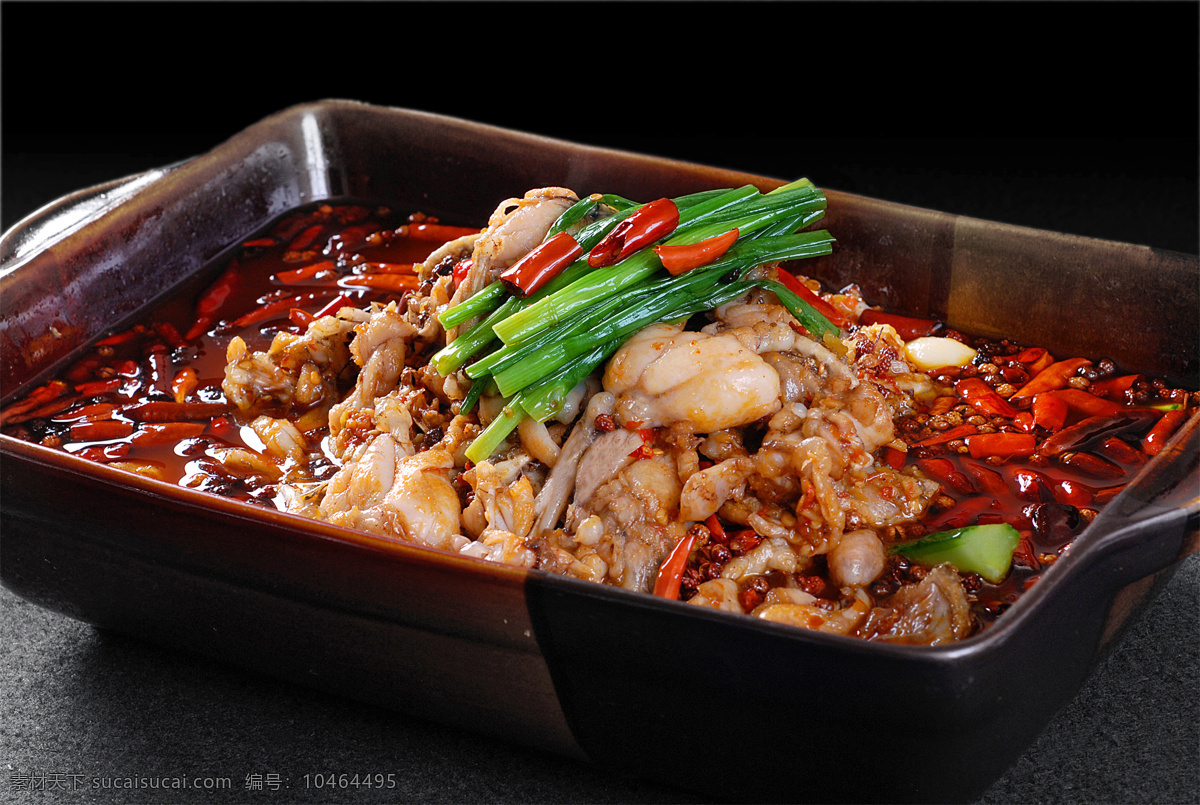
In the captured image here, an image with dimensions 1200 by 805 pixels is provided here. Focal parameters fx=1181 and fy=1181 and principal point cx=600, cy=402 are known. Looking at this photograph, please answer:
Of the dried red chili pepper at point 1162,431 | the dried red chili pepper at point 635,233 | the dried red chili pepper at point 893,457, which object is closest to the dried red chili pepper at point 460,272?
the dried red chili pepper at point 635,233

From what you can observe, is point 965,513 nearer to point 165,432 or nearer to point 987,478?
point 987,478

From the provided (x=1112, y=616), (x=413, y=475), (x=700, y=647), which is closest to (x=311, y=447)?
(x=413, y=475)

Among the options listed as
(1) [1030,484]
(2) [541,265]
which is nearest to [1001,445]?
(1) [1030,484]

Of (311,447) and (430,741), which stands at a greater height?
(311,447)

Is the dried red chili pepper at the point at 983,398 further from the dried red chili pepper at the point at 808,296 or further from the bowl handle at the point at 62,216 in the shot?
the bowl handle at the point at 62,216

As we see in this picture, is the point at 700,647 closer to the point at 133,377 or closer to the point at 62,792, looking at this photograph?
the point at 62,792

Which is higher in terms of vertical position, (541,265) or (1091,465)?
(541,265)

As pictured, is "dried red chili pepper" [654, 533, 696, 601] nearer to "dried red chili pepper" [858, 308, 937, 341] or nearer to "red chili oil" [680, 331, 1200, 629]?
"red chili oil" [680, 331, 1200, 629]
